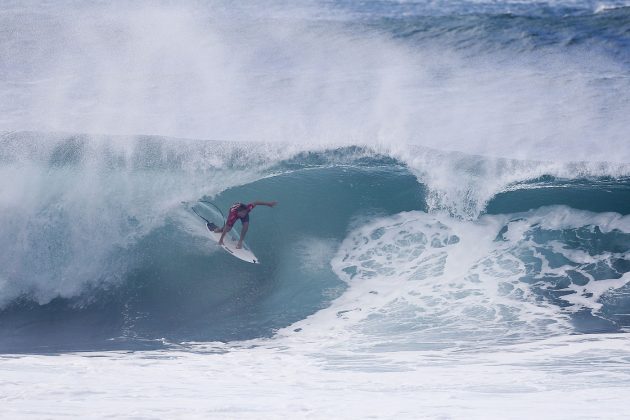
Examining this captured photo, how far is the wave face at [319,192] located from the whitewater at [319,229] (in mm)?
40

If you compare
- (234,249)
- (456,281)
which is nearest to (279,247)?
(234,249)

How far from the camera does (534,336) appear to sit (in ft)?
30.7

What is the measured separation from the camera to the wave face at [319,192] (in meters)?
10.1

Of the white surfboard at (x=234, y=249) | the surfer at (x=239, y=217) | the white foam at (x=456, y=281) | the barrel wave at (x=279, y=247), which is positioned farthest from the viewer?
the white surfboard at (x=234, y=249)

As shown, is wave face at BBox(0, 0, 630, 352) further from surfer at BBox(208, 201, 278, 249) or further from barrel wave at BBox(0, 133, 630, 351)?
surfer at BBox(208, 201, 278, 249)

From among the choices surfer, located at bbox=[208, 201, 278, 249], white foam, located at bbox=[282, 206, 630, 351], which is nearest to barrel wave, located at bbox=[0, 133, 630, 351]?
white foam, located at bbox=[282, 206, 630, 351]

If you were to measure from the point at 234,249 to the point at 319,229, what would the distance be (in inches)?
64.6

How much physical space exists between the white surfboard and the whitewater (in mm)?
229

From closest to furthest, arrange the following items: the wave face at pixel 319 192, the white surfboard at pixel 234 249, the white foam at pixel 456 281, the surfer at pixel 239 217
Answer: the white foam at pixel 456 281, the wave face at pixel 319 192, the surfer at pixel 239 217, the white surfboard at pixel 234 249

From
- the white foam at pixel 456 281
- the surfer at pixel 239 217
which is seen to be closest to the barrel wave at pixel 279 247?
the white foam at pixel 456 281

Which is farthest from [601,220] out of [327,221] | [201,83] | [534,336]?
[201,83]

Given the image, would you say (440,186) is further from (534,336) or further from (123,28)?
(123,28)

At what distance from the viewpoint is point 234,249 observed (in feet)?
35.0

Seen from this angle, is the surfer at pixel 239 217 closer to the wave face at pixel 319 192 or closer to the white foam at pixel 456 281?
the wave face at pixel 319 192
